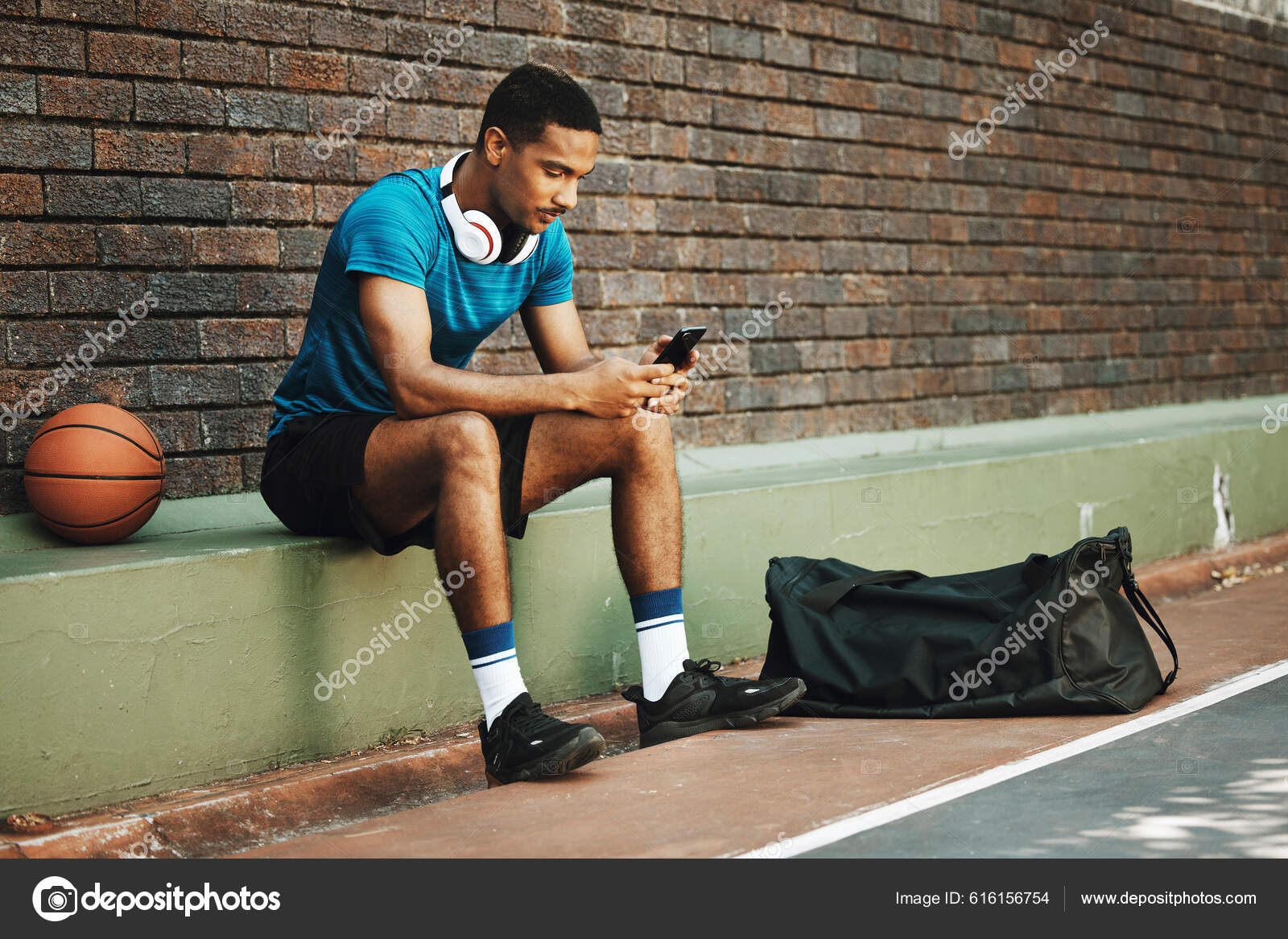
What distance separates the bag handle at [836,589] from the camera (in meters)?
4.18

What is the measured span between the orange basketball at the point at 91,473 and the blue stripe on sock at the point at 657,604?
139 cm

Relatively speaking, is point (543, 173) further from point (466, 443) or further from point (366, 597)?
point (366, 597)

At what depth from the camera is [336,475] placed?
3537 mm

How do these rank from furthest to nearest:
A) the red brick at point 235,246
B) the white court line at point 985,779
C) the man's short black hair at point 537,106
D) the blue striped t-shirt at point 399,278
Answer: the red brick at point 235,246 → the man's short black hair at point 537,106 → the blue striped t-shirt at point 399,278 → the white court line at point 985,779

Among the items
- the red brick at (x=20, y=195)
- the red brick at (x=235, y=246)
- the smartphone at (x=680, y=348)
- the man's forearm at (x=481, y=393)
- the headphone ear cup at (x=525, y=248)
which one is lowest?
the man's forearm at (x=481, y=393)

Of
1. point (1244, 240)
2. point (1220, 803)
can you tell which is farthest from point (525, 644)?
point (1244, 240)

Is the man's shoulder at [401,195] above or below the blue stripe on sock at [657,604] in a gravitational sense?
above

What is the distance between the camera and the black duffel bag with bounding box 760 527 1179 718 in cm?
384

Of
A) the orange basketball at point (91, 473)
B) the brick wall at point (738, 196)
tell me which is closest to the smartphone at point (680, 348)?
the orange basketball at point (91, 473)

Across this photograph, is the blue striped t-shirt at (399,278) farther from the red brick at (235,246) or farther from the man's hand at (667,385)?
the red brick at (235,246)

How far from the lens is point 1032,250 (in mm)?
7438

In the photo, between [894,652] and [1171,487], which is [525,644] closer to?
[894,652]

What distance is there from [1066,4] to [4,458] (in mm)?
6280

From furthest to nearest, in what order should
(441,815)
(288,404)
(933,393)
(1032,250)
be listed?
1. (1032,250)
2. (933,393)
3. (288,404)
4. (441,815)
